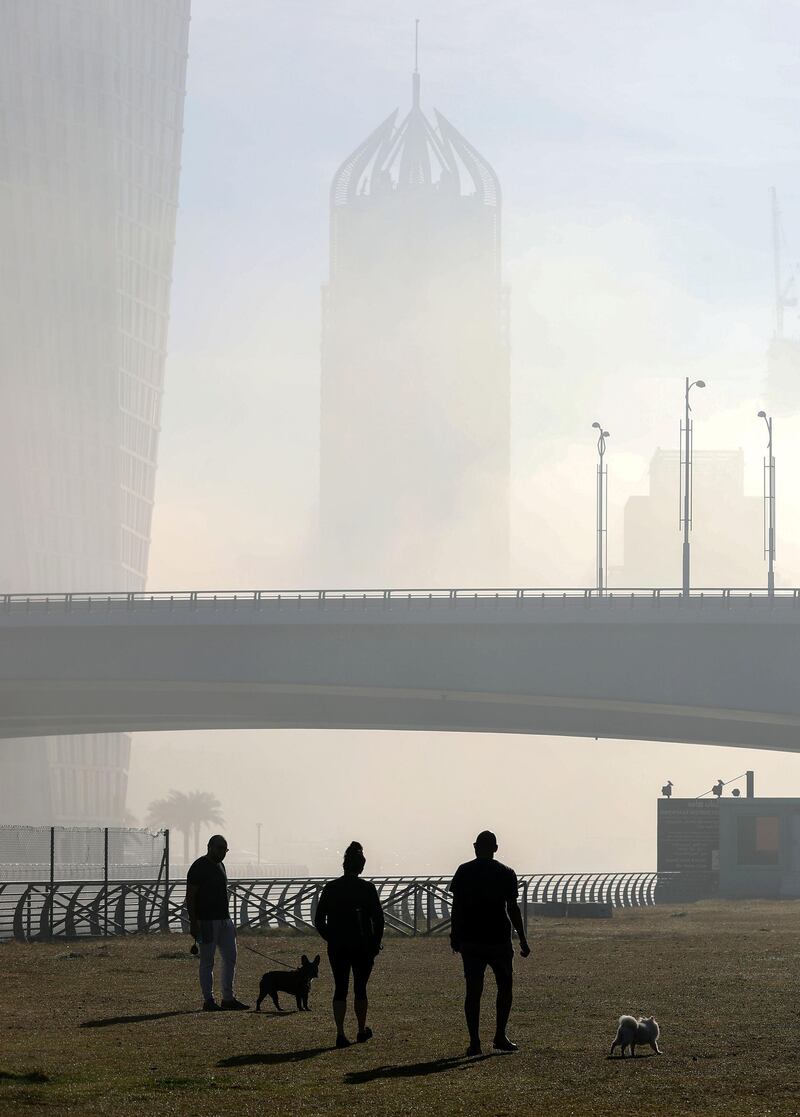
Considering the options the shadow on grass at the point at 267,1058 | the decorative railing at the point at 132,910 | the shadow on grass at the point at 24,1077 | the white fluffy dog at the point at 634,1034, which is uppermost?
the white fluffy dog at the point at 634,1034

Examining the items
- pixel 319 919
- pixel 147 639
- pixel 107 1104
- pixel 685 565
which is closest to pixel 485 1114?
pixel 107 1104

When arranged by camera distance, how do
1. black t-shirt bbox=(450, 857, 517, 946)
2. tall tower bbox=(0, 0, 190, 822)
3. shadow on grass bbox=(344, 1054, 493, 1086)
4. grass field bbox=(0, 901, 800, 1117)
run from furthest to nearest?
tall tower bbox=(0, 0, 190, 822), black t-shirt bbox=(450, 857, 517, 946), shadow on grass bbox=(344, 1054, 493, 1086), grass field bbox=(0, 901, 800, 1117)

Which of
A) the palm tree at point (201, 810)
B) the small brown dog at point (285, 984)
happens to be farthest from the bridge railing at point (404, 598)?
the palm tree at point (201, 810)

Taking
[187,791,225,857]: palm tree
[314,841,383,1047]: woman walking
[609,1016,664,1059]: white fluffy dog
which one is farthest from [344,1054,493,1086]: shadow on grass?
[187,791,225,857]: palm tree

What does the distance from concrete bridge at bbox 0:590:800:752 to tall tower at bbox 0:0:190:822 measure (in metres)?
85.8

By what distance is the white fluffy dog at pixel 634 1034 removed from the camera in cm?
1549

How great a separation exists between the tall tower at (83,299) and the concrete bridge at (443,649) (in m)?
85.8

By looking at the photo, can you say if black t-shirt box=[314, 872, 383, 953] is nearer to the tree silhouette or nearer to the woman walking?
the woman walking

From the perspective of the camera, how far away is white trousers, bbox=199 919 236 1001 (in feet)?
62.9

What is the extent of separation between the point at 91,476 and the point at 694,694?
11694 cm

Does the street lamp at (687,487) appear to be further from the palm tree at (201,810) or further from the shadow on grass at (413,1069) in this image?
the palm tree at (201,810)

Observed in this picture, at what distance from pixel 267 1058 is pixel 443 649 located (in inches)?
2245

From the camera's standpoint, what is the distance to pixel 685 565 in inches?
3241

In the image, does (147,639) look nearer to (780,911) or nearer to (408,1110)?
(780,911)
